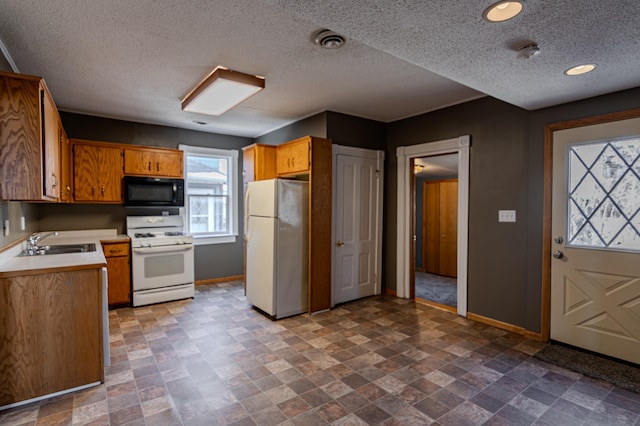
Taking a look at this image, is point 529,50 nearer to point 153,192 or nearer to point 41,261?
point 41,261

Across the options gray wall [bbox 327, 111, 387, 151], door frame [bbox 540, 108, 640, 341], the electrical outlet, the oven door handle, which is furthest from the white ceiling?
the oven door handle

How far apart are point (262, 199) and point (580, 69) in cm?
319

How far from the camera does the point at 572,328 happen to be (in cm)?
304

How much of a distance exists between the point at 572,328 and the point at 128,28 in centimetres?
446

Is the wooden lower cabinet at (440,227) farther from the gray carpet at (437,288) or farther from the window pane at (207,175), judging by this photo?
the window pane at (207,175)

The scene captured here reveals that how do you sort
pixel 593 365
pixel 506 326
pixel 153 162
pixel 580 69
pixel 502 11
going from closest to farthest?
1. pixel 502 11
2. pixel 580 69
3. pixel 593 365
4. pixel 506 326
5. pixel 153 162

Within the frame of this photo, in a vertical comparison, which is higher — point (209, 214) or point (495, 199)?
point (495, 199)

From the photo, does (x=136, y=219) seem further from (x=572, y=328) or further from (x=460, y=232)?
(x=572, y=328)

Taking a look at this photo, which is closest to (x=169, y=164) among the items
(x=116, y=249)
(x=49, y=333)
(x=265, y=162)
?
(x=116, y=249)

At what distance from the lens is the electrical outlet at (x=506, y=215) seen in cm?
347

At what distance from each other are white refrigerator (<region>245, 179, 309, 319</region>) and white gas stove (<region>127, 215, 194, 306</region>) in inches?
43.9

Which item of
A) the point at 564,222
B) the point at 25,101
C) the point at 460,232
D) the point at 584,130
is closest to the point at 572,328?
the point at 564,222

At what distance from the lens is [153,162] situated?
15.8ft

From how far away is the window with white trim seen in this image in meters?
5.47
